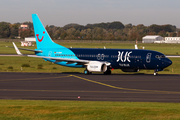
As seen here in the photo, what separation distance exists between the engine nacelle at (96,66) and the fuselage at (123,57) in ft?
5.25

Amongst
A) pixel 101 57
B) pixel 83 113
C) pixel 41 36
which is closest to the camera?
pixel 83 113

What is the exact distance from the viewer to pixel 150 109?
61.3 feet

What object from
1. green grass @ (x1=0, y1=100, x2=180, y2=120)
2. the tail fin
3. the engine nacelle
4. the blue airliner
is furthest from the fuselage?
green grass @ (x1=0, y1=100, x2=180, y2=120)

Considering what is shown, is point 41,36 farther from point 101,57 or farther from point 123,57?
point 123,57

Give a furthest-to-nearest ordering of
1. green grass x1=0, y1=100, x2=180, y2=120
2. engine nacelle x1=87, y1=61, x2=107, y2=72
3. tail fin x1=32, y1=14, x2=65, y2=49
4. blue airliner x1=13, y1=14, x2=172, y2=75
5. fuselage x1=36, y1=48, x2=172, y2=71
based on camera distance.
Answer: tail fin x1=32, y1=14, x2=65, y2=49, engine nacelle x1=87, y1=61, x2=107, y2=72, blue airliner x1=13, y1=14, x2=172, y2=75, fuselage x1=36, y1=48, x2=172, y2=71, green grass x1=0, y1=100, x2=180, y2=120

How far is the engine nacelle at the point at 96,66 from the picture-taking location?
151ft

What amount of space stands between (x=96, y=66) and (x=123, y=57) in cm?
425

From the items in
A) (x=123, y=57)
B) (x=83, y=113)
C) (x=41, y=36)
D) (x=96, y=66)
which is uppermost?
(x=41, y=36)

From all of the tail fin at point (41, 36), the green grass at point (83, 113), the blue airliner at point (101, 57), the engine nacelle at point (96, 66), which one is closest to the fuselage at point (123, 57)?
the blue airliner at point (101, 57)

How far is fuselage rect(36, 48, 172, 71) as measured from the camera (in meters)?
45.5

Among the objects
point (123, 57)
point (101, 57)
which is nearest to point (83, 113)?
point (123, 57)

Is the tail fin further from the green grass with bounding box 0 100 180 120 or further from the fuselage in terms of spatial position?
the green grass with bounding box 0 100 180 120

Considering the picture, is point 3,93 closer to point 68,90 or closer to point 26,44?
point 68,90

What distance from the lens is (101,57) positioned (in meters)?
48.5
